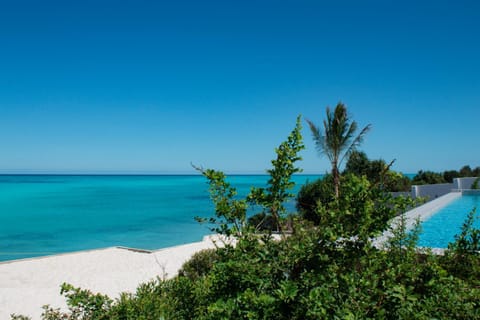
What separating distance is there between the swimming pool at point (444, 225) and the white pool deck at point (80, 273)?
719 millimetres

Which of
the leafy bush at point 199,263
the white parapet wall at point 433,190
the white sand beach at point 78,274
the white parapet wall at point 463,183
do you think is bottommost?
the white sand beach at point 78,274

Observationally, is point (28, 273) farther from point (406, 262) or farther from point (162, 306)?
point (406, 262)

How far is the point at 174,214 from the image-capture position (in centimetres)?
2880

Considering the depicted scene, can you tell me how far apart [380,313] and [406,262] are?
0.54 meters

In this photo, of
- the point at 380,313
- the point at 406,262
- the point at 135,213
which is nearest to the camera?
the point at 380,313

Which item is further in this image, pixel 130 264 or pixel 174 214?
pixel 174 214

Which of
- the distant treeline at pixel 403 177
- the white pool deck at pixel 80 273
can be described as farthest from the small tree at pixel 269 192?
the distant treeline at pixel 403 177

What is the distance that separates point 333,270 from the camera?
1487mm

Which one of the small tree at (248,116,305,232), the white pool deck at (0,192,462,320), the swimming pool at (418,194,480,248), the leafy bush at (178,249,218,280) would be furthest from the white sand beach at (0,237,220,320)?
the swimming pool at (418,194,480,248)

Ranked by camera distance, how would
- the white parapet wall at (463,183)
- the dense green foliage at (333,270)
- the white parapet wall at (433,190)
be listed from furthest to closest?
the white parapet wall at (463,183) < the white parapet wall at (433,190) < the dense green foliage at (333,270)

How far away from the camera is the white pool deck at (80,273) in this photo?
635 centimetres

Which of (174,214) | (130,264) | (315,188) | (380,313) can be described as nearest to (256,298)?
(380,313)

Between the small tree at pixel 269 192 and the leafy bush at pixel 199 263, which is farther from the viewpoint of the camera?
the leafy bush at pixel 199 263

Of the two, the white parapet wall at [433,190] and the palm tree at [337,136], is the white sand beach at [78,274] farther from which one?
the white parapet wall at [433,190]
